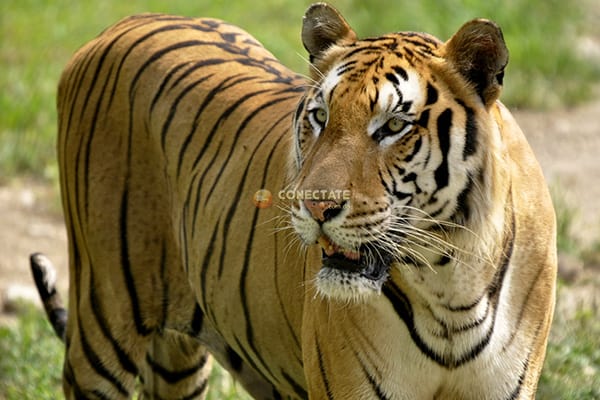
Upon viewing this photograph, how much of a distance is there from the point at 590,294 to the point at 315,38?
→ 2.80 metres

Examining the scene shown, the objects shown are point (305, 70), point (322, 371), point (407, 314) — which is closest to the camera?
point (407, 314)

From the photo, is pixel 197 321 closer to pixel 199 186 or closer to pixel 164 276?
pixel 164 276


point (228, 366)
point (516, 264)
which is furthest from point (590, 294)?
point (516, 264)

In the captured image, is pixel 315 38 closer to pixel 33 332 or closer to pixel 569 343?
pixel 569 343

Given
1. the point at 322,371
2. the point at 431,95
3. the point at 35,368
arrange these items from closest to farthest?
the point at 431,95
the point at 322,371
the point at 35,368

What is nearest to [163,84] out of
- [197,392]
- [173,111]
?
[173,111]

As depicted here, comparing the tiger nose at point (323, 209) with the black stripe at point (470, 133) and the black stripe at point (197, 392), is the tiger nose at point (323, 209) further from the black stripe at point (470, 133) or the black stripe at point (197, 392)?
the black stripe at point (197, 392)

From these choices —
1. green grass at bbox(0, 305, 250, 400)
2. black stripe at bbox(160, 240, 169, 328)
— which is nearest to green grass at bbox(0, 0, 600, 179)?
green grass at bbox(0, 305, 250, 400)

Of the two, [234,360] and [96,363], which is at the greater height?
[234,360]

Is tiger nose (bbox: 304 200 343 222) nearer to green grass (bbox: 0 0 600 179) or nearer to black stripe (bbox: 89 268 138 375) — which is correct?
black stripe (bbox: 89 268 138 375)

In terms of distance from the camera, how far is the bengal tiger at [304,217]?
265cm

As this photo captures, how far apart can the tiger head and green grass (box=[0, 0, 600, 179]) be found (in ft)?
16.0

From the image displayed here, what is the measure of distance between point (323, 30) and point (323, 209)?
23.6 inches

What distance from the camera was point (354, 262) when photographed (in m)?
2.69
